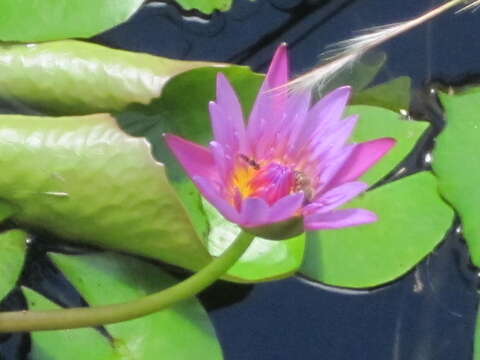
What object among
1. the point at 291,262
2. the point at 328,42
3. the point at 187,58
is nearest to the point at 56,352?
the point at 291,262

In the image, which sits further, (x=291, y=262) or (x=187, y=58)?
(x=187, y=58)

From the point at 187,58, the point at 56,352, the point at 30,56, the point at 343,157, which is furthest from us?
the point at 187,58

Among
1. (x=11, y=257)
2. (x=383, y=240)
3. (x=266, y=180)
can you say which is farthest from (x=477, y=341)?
(x=11, y=257)

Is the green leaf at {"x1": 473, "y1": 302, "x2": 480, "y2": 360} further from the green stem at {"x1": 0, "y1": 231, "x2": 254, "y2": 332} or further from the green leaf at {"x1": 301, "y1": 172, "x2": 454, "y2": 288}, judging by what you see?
the green stem at {"x1": 0, "y1": 231, "x2": 254, "y2": 332}

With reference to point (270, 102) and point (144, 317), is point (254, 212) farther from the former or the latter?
point (144, 317)

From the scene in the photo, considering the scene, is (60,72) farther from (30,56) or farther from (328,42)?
(328,42)

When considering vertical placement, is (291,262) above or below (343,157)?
below
